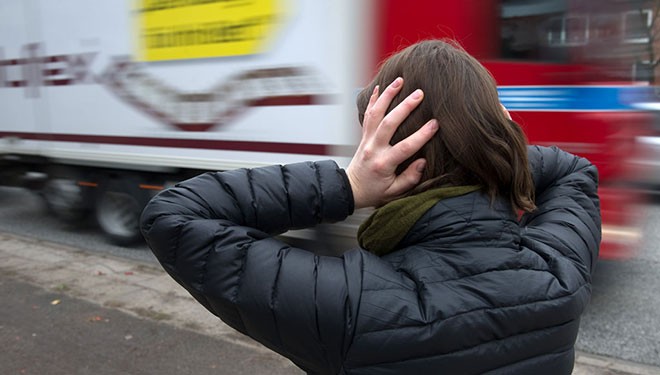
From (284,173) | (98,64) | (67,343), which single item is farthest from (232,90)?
(284,173)

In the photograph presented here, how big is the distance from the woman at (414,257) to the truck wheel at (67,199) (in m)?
6.63

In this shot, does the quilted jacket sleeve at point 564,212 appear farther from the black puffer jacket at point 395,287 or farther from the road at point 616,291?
the road at point 616,291

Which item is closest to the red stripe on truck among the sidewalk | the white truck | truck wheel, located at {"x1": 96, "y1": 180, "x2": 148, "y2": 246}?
the white truck

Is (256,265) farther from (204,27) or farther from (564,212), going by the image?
(204,27)

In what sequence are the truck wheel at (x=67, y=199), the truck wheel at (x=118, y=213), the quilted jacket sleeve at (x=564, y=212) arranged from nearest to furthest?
1. the quilted jacket sleeve at (x=564, y=212)
2. the truck wheel at (x=118, y=213)
3. the truck wheel at (x=67, y=199)

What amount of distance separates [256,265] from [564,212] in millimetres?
707

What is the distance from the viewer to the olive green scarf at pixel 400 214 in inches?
42.1

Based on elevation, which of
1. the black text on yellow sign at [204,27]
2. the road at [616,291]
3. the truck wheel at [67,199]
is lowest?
the road at [616,291]

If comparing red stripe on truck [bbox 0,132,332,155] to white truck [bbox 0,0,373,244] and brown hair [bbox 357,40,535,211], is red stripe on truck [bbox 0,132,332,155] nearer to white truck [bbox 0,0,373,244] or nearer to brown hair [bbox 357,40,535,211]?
white truck [bbox 0,0,373,244]

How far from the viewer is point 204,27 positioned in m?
5.14

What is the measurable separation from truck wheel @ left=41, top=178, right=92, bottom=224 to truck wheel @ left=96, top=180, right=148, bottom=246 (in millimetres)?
336

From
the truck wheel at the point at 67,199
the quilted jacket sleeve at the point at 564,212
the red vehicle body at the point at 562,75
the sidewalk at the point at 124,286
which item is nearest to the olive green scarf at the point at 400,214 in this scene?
the quilted jacket sleeve at the point at 564,212

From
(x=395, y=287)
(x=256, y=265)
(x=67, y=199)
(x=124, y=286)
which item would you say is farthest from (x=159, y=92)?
(x=395, y=287)

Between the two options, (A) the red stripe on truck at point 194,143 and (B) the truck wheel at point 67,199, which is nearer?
(A) the red stripe on truck at point 194,143
